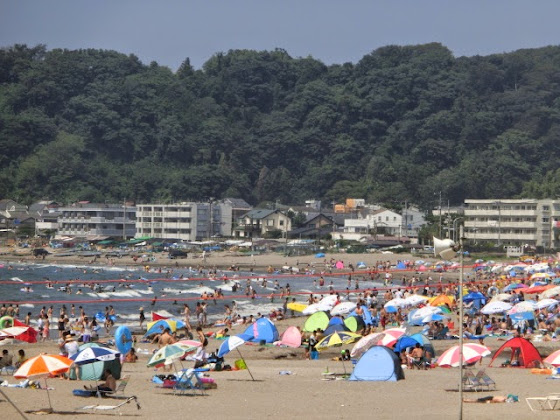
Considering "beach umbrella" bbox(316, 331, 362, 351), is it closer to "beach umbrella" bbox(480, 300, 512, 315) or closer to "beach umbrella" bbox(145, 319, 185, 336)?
"beach umbrella" bbox(145, 319, 185, 336)

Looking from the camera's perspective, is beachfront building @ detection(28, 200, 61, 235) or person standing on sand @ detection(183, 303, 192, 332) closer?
person standing on sand @ detection(183, 303, 192, 332)

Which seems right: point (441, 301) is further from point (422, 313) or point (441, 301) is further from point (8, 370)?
point (8, 370)

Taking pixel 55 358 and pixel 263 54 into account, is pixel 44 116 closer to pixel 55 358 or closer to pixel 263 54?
pixel 263 54

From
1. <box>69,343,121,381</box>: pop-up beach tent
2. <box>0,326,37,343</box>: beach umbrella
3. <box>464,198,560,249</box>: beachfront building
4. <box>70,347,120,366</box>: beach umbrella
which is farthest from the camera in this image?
<box>464,198,560,249</box>: beachfront building

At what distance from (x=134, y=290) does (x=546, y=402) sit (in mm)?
33850

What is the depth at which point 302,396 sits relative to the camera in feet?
57.9

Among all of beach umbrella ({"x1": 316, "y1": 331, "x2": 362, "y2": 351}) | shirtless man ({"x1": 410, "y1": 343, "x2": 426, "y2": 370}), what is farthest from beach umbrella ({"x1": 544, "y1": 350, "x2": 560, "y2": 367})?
beach umbrella ({"x1": 316, "y1": 331, "x2": 362, "y2": 351})

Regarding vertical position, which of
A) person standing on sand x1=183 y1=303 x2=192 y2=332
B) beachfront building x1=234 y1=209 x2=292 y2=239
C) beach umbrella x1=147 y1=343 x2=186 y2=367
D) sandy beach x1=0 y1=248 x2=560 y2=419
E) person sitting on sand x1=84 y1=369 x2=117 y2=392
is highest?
beachfront building x1=234 y1=209 x2=292 y2=239

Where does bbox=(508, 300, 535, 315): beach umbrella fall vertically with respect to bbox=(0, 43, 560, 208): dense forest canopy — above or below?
below

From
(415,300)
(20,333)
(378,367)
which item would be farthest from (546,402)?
(415,300)

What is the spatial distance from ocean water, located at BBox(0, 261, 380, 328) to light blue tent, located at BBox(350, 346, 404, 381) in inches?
596

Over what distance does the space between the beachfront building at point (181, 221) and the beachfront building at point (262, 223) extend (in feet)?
7.06

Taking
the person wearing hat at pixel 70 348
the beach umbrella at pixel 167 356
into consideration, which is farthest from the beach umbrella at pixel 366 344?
the person wearing hat at pixel 70 348

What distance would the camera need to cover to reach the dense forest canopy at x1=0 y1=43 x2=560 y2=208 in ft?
388
